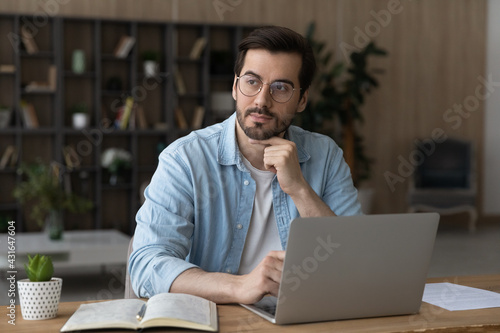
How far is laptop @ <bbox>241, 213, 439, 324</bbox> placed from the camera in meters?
1.16

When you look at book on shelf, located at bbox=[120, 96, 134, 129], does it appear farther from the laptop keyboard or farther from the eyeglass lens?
the laptop keyboard

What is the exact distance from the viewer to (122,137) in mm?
7445

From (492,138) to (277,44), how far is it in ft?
26.2

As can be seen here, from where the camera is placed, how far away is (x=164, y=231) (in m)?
1.61

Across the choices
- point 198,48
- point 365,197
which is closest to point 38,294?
point 198,48

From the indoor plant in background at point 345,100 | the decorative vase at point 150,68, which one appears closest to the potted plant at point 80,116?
the decorative vase at point 150,68

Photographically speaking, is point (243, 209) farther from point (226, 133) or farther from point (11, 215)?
point (11, 215)

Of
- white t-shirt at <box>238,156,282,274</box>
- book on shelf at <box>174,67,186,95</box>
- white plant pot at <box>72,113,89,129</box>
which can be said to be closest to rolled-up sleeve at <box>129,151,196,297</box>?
white t-shirt at <box>238,156,282,274</box>

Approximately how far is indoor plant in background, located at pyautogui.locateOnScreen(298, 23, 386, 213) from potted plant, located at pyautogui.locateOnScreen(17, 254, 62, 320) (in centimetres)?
631

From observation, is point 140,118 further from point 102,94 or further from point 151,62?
point 151,62

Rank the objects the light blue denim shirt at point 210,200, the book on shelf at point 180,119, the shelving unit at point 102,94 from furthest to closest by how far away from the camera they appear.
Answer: the book on shelf at point 180,119
the shelving unit at point 102,94
the light blue denim shirt at point 210,200

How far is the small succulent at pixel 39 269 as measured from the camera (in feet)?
4.28

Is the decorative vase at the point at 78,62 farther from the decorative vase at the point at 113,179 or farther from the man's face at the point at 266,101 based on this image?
the man's face at the point at 266,101

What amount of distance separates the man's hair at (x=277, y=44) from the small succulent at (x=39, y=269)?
0.80 metres
